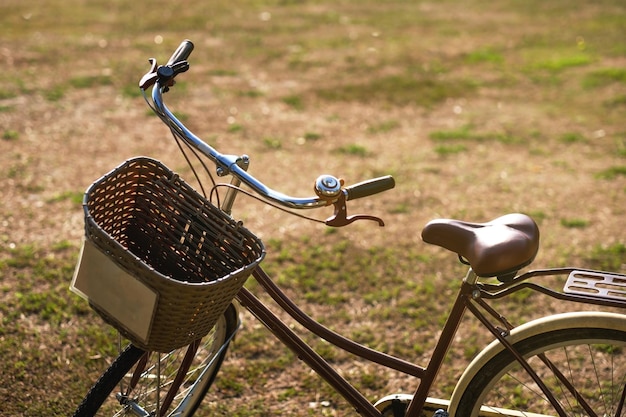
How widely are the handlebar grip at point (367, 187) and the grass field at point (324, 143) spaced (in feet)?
4.86

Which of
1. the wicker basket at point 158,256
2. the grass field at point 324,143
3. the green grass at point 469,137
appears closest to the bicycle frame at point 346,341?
the wicker basket at point 158,256

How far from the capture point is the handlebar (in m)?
2.23

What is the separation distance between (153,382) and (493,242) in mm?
1310

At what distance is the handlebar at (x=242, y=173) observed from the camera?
2.23m

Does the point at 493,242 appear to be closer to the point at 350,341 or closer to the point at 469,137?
the point at 350,341

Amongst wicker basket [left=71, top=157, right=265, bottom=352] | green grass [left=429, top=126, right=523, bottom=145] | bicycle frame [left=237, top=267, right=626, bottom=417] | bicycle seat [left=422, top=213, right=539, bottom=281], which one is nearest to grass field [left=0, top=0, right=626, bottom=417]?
green grass [left=429, top=126, right=523, bottom=145]

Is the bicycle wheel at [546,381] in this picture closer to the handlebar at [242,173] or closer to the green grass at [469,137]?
the handlebar at [242,173]

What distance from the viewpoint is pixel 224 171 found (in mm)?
2385

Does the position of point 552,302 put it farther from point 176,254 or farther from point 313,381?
point 176,254

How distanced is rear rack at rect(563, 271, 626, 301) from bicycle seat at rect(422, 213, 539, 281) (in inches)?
5.7

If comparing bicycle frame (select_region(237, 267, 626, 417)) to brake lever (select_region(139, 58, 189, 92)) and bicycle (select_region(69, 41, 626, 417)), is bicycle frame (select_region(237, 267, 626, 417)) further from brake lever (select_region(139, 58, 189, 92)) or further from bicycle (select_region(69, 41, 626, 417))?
brake lever (select_region(139, 58, 189, 92))

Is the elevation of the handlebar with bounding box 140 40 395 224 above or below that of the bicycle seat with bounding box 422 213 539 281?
above

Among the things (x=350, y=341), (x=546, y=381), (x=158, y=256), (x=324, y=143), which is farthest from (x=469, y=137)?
(x=158, y=256)

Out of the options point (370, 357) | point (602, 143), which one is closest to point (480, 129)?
point (602, 143)
